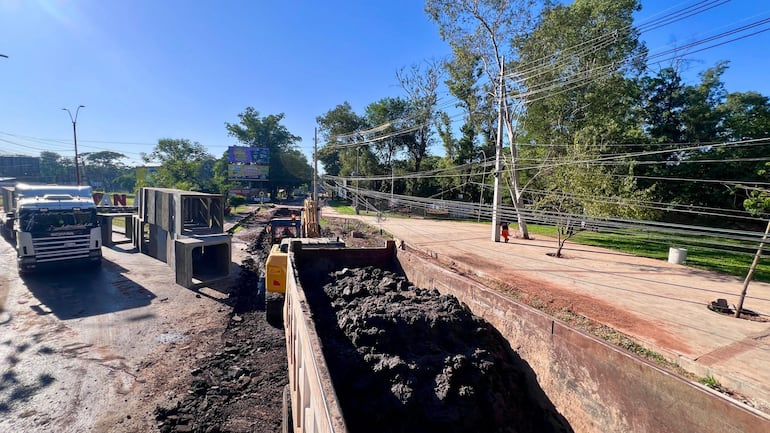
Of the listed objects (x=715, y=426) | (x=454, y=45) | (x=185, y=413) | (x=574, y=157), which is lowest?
(x=185, y=413)

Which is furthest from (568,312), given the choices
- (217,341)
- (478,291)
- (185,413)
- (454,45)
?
(454,45)

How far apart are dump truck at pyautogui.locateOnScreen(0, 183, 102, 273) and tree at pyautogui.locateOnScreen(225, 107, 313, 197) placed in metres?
44.3

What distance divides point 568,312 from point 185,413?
21.3ft

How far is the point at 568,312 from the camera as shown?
5809 millimetres

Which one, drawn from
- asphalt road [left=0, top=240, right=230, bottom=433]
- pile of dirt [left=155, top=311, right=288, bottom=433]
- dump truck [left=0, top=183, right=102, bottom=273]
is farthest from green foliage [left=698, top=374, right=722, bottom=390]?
dump truck [left=0, top=183, right=102, bottom=273]

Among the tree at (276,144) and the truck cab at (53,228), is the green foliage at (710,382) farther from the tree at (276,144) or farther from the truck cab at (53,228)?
the tree at (276,144)

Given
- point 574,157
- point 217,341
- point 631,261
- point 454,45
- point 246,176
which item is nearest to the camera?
point 217,341

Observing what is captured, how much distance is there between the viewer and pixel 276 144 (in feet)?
197

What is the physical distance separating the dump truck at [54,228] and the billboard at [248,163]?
128ft

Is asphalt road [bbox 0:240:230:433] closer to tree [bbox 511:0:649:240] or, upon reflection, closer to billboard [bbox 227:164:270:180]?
tree [bbox 511:0:649:240]

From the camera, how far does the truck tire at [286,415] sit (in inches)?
180

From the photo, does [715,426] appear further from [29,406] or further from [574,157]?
[574,157]

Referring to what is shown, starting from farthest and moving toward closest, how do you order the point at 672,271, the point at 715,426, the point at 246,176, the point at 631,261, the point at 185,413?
1. the point at 246,176
2. the point at 631,261
3. the point at 672,271
4. the point at 185,413
5. the point at 715,426

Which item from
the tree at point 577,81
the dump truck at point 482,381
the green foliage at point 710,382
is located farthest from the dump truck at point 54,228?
the tree at point 577,81
